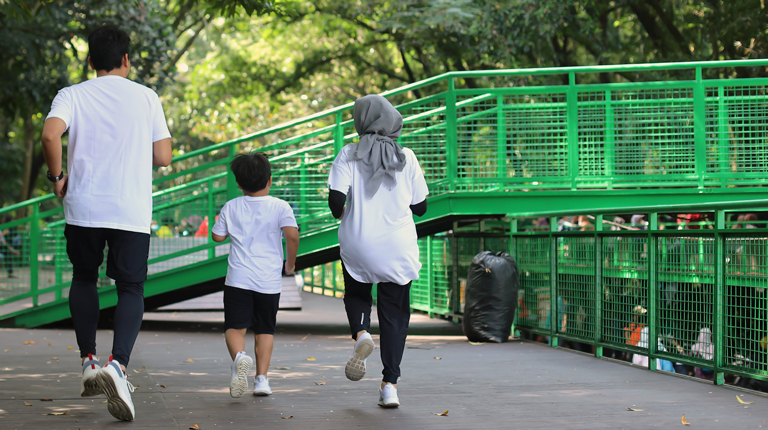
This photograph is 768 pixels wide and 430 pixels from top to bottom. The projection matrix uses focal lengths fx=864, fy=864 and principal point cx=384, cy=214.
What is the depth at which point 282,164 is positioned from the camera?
9977 mm

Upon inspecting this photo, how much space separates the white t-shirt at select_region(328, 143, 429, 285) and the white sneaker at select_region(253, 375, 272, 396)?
101 cm

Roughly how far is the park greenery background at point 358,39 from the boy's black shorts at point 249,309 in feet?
15.4

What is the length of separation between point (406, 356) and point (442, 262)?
449 centimetres

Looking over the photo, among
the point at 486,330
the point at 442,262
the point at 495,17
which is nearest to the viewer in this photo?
the point at 486,330

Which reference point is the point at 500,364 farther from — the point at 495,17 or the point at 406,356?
the point at 495,17

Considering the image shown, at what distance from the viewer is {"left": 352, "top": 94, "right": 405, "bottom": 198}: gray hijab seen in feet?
Result: 16.4

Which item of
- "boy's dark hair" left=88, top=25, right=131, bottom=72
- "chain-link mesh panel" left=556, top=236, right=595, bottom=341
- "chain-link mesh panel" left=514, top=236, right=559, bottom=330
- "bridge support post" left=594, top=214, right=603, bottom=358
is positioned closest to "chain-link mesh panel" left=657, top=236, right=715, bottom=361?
"bridge support post" left=594, top=214, right=603, bottom=358

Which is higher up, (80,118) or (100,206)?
(80,118)

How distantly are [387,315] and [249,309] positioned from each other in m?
0.97

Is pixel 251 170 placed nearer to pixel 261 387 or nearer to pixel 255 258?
pixel 255 258

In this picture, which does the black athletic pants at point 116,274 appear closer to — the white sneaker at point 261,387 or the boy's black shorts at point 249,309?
the boy's black shorts at point 249,309

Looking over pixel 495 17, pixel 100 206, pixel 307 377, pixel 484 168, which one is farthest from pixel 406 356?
pixel 495 17

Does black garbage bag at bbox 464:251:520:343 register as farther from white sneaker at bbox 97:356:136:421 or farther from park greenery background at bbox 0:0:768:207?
white sneaker at bbox 97:356:136:421

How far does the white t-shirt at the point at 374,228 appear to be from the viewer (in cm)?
499
